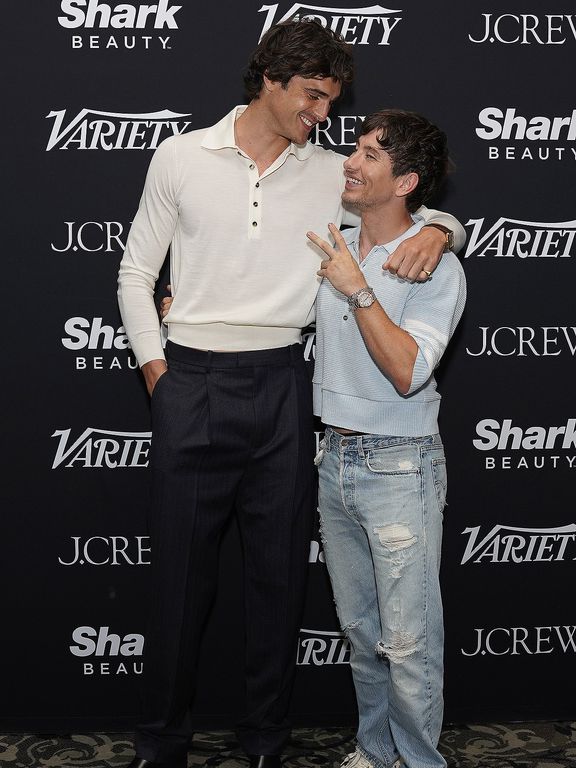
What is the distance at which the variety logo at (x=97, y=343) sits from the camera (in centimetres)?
296

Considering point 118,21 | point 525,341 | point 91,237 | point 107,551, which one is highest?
point 118,21

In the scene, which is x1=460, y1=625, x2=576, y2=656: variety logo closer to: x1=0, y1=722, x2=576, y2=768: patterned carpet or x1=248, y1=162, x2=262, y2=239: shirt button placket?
x1=0, y1=722, x2=576, y2=768: patterned carpet

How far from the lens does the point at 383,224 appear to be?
2439 millimetres

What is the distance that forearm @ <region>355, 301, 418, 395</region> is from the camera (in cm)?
222

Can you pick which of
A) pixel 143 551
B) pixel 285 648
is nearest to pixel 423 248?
pixel 285 648

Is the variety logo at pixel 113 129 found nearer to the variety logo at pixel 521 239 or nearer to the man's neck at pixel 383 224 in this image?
the man's neck at pixel 383 224

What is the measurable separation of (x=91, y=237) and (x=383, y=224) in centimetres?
96

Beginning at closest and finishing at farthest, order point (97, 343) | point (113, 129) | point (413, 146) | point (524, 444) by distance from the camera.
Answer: point (413, 146) < point (113, 129) < point (97, 343) < point (524, 444)

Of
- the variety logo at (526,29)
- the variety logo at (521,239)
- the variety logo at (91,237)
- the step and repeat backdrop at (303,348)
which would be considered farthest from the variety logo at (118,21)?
the variety logo at (521,239)

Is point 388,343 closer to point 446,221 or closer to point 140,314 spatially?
point 446,221

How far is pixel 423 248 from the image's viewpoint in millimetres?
2318

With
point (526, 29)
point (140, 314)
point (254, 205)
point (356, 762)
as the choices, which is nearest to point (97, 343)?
point (140, 314)

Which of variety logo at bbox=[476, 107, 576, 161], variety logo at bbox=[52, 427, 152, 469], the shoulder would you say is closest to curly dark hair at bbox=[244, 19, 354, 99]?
the shoulder

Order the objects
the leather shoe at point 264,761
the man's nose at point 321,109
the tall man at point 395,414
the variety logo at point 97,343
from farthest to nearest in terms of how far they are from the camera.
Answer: the variety logo at point 97,343, the leather shoe at point 264,761, the man's nose at point 321,109, the tall man at point 395,414
